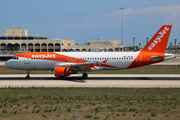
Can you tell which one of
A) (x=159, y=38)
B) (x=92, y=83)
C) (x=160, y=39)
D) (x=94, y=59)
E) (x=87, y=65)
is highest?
(x=159, y=38)

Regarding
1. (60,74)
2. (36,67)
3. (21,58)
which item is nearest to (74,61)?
(60,74)

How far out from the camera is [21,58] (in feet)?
122

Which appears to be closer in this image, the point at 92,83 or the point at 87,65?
the point at 92,83

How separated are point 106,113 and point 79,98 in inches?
211

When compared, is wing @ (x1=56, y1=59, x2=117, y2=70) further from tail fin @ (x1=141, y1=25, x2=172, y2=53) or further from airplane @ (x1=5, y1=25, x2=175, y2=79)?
tail fin @ (x1=141, y1=25, x2=172, y2=53)

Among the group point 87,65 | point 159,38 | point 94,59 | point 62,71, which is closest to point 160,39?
point 159,38

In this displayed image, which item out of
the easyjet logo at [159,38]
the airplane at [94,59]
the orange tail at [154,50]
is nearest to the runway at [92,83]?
the airplane at [94,59]

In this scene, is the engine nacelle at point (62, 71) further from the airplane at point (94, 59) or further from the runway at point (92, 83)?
the airplane at point (94, 59)

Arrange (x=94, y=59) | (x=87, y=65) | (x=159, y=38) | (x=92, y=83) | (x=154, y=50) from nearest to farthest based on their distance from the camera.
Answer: (x=92, y=83), (x=87, y=65), (x=94, y=59), (x=159, y=38), (x=154, y=50)

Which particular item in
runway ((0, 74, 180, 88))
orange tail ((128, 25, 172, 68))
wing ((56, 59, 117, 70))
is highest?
orange tail ((128, 25, 172, 68))

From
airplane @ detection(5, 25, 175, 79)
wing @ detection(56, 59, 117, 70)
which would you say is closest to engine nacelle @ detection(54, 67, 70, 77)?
wing @ detection(56, 59, 117, 70)

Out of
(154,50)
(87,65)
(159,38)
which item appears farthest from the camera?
(154,50)

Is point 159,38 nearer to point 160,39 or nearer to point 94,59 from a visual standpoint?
point 160,39

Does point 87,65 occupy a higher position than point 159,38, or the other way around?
point 159,38
